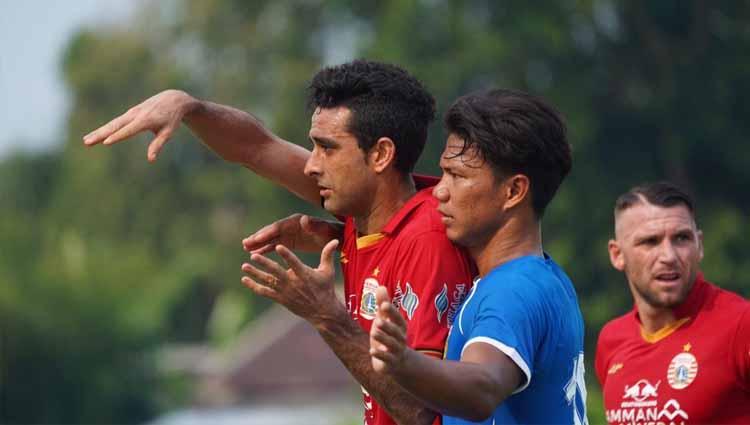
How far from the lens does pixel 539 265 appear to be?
488 centimetres

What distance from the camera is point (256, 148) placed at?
631 cm

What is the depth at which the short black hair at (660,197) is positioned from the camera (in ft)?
23.9

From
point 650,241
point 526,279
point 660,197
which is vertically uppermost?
point 660,197

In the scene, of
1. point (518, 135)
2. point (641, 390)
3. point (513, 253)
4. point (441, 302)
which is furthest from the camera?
point (641, 390)

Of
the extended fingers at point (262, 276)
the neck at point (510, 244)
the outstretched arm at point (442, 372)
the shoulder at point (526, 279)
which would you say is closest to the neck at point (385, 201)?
the neck at point (510, 244)

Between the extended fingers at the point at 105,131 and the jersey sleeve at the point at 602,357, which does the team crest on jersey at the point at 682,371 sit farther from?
the extended fingers at the point at 105,131

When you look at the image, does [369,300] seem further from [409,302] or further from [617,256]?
[617,256]

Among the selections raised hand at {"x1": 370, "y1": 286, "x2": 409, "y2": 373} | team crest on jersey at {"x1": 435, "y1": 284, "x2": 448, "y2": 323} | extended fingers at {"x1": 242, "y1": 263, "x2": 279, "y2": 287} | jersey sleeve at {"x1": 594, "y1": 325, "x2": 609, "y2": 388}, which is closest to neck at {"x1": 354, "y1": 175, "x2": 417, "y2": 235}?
team crest on jersey at {"x1": 435, "y1": 284, "x2": 448, "y2": 323}

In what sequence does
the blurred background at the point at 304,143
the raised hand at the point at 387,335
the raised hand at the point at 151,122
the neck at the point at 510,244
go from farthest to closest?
the blurred background at the point at 304,143
the raised hand at the point at 151,122
the neck at the point at 510,244
the raised hand at the point at 387,335

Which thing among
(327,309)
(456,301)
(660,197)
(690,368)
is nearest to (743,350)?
(690,368)

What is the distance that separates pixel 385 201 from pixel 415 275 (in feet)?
1.69

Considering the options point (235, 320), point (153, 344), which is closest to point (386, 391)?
point (153, 344)

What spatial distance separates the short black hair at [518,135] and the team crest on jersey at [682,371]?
221 cm

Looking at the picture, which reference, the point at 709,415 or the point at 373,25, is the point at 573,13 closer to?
the point at 373,25
